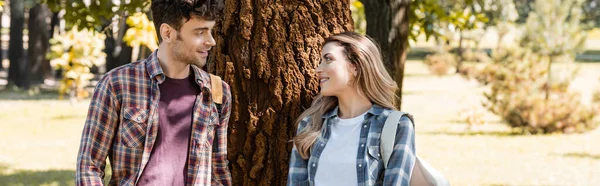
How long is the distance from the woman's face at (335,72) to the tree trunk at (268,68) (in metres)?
0.39

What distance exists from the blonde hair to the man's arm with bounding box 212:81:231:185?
1.09 feet

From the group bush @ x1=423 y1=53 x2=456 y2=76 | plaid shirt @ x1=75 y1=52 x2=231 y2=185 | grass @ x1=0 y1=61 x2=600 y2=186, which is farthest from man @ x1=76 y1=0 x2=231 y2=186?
bush @ x1=423 y1=53 x2=456 y2=76

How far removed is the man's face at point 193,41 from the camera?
3168 mm

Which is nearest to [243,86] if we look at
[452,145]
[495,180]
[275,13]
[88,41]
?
[275,13]

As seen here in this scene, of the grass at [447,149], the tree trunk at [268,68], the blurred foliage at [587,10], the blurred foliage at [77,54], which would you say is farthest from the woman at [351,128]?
the blurred foliage at [587,10]

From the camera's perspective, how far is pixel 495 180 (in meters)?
11.6

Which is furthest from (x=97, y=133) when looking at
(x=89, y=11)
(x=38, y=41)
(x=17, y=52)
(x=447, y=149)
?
(x=38, y=41)

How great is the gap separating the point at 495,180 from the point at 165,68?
352 inches

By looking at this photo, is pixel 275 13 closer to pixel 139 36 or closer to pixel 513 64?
pixel 139 36

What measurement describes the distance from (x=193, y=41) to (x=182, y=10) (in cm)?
11

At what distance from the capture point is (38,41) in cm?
2875

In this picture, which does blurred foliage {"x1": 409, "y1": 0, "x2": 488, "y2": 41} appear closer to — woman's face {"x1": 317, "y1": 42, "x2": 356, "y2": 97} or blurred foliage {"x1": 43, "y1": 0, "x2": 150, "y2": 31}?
blurred foliage {"x1": 43, "y1": 0, "x2": 150, "y2": 31}

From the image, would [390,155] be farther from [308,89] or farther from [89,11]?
[89,11]

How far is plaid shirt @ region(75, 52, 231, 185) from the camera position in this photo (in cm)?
309
